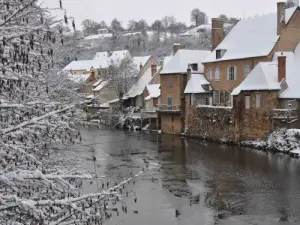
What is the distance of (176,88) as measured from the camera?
138 ft

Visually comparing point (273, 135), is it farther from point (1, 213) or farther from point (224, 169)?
point (1, 213)

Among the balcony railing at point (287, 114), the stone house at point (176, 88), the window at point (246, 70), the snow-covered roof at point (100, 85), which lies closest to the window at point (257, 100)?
the balcony railing at point (287, 114)

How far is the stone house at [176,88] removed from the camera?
41.7 meters

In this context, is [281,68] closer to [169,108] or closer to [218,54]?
[218,54]

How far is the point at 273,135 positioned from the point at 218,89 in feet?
34.4

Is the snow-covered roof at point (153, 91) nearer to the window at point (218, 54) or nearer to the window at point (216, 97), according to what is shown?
the window at point (216, 97)

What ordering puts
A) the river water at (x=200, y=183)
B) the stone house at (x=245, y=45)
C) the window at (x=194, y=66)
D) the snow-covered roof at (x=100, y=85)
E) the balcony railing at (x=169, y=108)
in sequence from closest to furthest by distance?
the river water at (x=200, y=183)
the stone house at (x=245, y=45)
the balcony railing at (x=169, y=108)
the window at (x=194, y=66)
the snow-covered roof at (x=100, y=85)

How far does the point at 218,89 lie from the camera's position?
39844mm

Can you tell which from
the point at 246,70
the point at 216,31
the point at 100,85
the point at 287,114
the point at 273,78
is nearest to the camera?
the point at 287,114

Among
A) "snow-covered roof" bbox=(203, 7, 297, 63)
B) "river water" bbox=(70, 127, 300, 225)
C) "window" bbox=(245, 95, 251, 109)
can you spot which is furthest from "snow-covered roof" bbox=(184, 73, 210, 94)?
"window" bbox=(245, 95, 251, 109)

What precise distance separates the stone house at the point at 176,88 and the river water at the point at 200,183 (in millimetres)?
7675

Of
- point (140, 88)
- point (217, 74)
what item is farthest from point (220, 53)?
point (140, 88)

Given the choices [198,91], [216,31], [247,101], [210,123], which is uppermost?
[216,31]

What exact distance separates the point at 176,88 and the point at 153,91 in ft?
25.4
